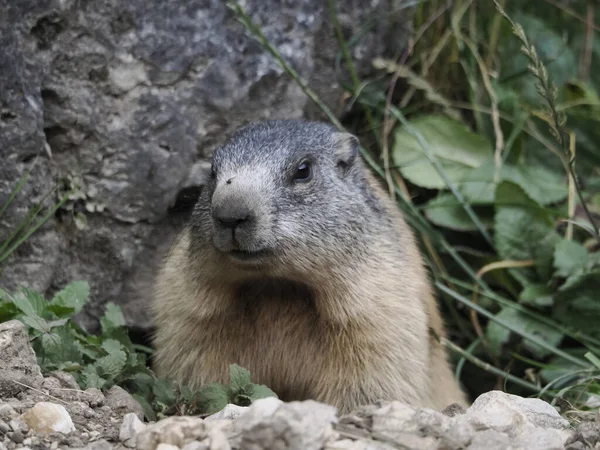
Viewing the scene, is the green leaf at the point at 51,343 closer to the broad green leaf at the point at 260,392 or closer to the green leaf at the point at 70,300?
the green leaf at the point at 70,300

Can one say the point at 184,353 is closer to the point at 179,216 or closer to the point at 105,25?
the point at 179,216

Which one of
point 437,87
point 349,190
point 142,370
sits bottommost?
point 142,370

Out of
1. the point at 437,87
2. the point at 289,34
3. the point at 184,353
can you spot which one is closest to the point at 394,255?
the point at 184,353

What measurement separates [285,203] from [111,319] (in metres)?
1.34

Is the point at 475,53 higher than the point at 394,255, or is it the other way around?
the point at 475,53

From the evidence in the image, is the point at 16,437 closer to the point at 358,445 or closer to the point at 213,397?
the point at 213,397

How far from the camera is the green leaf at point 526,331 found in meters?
6.12

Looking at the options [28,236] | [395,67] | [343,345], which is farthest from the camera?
[395,67]

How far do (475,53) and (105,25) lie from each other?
296 centimetres

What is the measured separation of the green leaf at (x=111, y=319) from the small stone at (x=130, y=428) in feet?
4.91

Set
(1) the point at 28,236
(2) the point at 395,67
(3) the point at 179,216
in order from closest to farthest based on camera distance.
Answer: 1. (1) the point at 28,236
2. (3) the point at 179,216
3. (2) the point at 395,67

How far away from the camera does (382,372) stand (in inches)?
191

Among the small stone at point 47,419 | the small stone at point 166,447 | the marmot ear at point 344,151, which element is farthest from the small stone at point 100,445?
the marmot ear at point 344,151

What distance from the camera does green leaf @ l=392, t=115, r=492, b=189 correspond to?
6.67 metres
